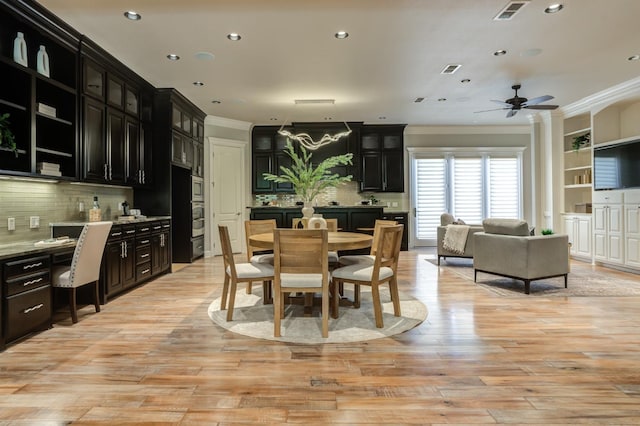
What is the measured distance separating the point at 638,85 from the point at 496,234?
3624 mm

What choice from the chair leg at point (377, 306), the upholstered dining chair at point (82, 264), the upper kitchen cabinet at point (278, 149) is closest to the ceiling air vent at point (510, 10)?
the chair leg at point (377, 306)

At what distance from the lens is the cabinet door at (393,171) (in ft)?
29.1

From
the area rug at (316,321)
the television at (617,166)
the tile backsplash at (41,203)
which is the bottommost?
the area rug at (316,321)

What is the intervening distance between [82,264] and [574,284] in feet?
19.2

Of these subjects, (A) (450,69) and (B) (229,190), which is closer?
(A) (450,69)

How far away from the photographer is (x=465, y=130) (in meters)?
9.21

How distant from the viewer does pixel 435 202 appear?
362 inches

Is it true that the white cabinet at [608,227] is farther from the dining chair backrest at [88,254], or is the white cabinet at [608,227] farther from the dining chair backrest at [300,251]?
the dining chair backrest at [88,254]

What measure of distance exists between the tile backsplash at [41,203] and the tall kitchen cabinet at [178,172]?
0.85 meters

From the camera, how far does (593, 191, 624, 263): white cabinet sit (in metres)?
6.11

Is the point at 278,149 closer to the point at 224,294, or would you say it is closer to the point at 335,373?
the point at 224,294

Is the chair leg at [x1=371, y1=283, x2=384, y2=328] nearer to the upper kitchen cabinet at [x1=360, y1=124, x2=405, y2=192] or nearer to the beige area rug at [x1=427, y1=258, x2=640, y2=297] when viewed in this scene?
the beige area rug at [x1=427, y1=258, x2=640, y2=297]

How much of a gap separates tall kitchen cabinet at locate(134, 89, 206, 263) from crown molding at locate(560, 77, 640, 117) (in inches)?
286

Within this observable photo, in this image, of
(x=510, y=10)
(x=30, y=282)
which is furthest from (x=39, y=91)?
(x=510, y=10)
